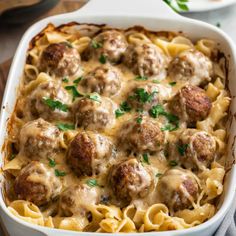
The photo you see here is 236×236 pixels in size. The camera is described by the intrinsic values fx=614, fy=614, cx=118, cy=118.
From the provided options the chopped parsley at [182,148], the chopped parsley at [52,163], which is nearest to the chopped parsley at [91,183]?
the chopped parsley at [52,163]

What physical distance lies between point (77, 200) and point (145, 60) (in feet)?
4.95

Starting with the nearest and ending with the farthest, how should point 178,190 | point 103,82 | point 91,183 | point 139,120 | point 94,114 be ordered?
point 178,190, point 91,183, point 139,120, point 94,114, point 103,82

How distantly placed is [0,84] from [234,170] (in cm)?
259

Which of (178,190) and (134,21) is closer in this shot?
(178,190)

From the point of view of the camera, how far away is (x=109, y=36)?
5.51 meters

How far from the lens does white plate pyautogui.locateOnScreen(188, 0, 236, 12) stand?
666cm

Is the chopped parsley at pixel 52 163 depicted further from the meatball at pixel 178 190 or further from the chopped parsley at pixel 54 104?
the meatball at pixel 178 190

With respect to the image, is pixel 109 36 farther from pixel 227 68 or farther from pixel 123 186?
pixel 123 186

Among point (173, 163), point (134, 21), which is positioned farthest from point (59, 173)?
point (134, 21)

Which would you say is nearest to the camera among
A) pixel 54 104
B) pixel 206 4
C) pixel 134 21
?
pixel 54 104

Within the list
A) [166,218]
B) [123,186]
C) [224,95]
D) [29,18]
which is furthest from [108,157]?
[29,18]

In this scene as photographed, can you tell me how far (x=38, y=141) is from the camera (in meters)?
4.64

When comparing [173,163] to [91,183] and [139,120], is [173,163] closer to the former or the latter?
[139,120]

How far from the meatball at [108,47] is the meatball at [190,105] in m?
0.81
